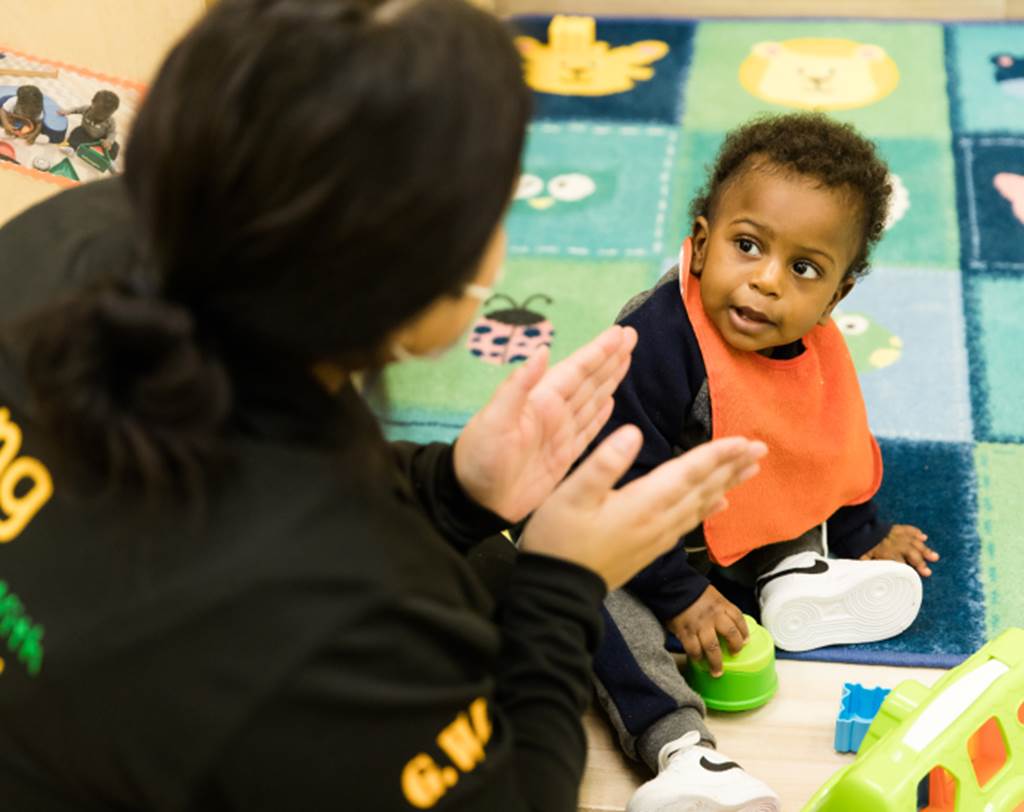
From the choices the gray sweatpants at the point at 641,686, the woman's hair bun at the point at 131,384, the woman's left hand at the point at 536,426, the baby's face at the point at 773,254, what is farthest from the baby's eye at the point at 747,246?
the woman's hair bun at the point at 131,384

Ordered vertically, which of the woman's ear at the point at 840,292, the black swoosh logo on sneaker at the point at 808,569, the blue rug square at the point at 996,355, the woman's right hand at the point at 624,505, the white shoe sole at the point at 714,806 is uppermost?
the woman's right hand at the point at 624,505

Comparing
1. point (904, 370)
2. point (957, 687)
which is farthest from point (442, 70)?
point (904, 370)

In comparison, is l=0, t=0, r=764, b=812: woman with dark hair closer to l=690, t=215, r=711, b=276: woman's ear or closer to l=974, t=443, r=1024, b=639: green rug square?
l=690, t=215, r=711, b=276: woman's ear

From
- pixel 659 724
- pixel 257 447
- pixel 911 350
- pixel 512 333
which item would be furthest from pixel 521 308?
pixel 257 447

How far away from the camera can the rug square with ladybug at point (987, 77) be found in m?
1.98

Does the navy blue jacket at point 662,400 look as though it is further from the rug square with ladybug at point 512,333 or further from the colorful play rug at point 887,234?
the rug square with ladybug at point 512,333

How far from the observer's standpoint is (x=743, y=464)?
81cm

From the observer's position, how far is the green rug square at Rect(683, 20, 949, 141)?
201 centimetres

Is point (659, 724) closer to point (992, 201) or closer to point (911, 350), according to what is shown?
point (911, 350)

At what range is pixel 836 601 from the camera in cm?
120

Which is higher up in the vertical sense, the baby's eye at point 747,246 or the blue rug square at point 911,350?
the baby's eye at point 747,246

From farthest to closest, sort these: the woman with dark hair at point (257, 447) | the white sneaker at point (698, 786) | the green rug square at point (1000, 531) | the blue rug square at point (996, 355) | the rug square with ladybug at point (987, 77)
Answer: the rug square with ladybug at point (987, 77) < the blue rug square at point (996, 355) < the green rug square at point (1000, 531) < the white sneaker at point (698, 786) < the woman with dark hair at point (257, 447)

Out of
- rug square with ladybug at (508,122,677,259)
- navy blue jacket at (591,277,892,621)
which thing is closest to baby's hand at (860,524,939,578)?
navy blue jacket at (591,277,892,621)

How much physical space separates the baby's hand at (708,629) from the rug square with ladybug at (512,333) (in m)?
0.43
